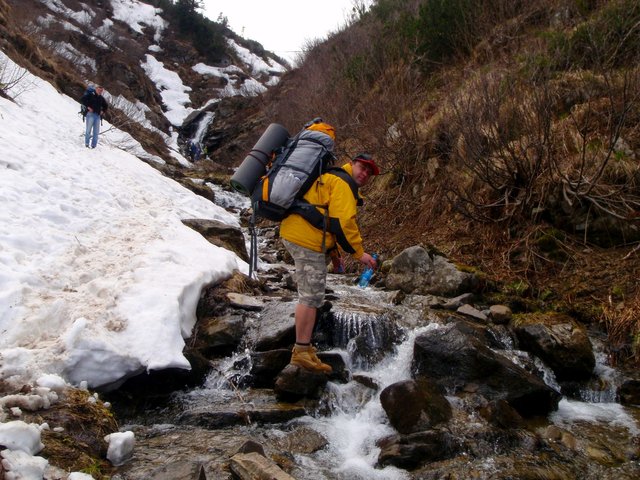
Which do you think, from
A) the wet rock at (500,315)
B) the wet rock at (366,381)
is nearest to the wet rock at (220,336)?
the wet rock at (366,381)

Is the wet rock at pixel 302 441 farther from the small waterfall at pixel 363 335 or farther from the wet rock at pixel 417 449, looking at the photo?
the small waterfall at pixel 363 335

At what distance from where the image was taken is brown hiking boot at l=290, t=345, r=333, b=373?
4.41m

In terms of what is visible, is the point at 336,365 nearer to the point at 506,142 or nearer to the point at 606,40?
the point at 506,142

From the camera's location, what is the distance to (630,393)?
4.52m

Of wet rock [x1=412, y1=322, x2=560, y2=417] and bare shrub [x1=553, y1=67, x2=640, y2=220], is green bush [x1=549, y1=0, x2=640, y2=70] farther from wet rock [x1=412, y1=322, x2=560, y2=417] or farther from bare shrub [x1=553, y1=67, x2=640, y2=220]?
wet rock [x1=412, y1=322, x2=560, y2=417]

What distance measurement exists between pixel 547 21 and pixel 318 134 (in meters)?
8.91

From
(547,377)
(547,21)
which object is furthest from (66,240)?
(547,21)

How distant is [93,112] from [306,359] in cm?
1092

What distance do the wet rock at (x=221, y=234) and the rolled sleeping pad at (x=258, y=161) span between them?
4177 mm

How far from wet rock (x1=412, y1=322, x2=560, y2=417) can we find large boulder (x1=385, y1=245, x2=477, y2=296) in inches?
66.3

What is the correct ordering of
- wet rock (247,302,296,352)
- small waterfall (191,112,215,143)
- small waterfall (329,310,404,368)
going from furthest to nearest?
small waterfall (191,112,215,143) < small waterfall (329,310,404,368) < wet rock (247,302,296,352)

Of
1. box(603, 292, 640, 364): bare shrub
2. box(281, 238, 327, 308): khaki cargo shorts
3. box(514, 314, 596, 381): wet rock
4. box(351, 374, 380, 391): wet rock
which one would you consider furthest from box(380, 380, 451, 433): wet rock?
box(603, 292, 640, 364): bare shrub

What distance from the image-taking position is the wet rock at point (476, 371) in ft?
14.2

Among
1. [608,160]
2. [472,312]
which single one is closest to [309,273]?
[472,312]
